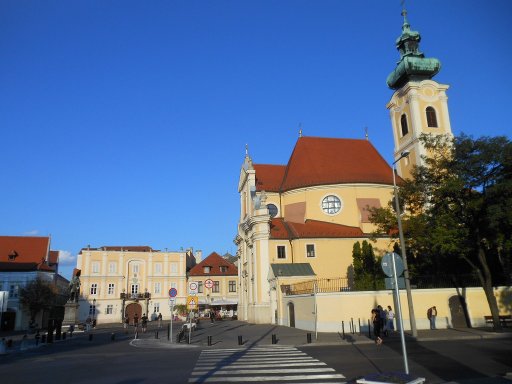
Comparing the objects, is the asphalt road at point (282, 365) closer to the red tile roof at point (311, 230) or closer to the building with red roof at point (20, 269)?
the red tile roof at point (311, 230)

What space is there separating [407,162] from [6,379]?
4241 centimetres

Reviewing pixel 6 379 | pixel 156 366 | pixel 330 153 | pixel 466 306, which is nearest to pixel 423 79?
pixel 330 153

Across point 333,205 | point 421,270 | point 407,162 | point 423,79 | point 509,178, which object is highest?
point 423,79

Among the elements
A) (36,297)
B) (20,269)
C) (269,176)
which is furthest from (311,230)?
(20,269)

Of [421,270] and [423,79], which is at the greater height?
[423,79]

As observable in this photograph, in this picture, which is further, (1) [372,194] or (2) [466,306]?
(1) [372,194]

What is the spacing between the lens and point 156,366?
13758 mm

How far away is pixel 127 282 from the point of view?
206ft

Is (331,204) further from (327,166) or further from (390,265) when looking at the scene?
(390,265)

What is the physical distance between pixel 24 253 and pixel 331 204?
140ft

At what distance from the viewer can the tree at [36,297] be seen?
161 feet

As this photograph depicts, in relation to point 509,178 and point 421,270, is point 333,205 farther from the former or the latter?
point 509,178

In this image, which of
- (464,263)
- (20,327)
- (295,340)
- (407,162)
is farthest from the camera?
(20,327)

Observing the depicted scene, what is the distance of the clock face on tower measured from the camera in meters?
42.8
